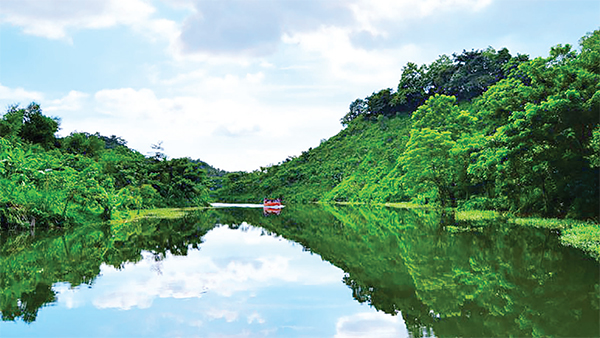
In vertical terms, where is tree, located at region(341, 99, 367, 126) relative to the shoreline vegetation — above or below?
above

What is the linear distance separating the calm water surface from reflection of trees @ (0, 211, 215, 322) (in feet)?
0.14

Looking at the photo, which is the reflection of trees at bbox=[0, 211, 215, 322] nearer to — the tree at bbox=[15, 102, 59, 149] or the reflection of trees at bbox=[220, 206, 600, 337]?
the reflection of trees at bbox=[220, 206, 600, 337]

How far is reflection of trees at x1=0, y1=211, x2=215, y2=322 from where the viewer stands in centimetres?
758

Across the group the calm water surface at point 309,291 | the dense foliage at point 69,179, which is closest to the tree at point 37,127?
the dense foliage at point 69,179

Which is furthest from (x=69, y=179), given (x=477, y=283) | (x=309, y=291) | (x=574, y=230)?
(x=574, y=230)

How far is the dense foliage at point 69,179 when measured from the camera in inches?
732

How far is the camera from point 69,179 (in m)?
20.5

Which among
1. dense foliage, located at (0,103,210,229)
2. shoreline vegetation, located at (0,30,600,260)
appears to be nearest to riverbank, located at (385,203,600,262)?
shoreline vegetation, located at (0,30,600,260)

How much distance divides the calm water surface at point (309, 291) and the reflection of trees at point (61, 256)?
0.14 feet

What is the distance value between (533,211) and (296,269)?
16735 mm

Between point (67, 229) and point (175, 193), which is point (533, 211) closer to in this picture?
point (67, 229)

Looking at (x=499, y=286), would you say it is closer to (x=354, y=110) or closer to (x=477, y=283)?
(x=477, y=283)

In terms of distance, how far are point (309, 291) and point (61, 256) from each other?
24.3ft

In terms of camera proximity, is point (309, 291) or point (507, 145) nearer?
point (309, 291)
